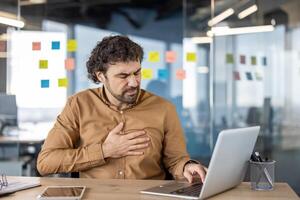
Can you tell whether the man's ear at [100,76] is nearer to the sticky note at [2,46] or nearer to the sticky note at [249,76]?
the sticky note at [249,76]

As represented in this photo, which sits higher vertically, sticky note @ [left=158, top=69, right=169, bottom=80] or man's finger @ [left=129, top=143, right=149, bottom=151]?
sticky note @ [left=158, top=69, right=169, bottom=80]

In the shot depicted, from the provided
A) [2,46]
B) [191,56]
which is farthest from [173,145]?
[2,46]

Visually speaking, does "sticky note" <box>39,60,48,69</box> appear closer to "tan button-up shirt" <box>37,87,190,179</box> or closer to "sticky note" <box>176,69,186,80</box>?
"sticky note" <box>176,69,186,80</box>

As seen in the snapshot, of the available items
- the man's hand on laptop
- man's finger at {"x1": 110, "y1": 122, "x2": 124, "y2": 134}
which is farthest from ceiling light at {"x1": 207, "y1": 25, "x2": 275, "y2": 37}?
the man's hand on laptop

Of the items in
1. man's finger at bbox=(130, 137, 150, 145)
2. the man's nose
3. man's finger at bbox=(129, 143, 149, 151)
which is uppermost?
the man's nose

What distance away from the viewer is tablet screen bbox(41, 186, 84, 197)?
1565mm

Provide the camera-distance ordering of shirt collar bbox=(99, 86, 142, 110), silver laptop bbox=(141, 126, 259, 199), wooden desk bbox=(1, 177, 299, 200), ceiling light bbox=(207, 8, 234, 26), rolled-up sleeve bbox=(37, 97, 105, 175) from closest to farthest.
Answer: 1. silver laptop bbox=(141, 126, 259, 199)
2. wooden desk bbox=(1, 177, 299, 200)
3. rolled-up sleeve bbox=(37, 97, 105, 175)
4. shirt collar bbox=(99, 86, 142, 110)
5. ceiling light bbox=(207, 8, 234, 26)

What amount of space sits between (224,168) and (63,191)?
571mm

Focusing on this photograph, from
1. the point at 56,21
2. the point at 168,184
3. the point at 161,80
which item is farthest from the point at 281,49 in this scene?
the point at 168,184

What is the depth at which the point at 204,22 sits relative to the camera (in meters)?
4.93

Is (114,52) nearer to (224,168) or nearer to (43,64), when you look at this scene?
(224,168)

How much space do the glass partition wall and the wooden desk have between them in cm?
314

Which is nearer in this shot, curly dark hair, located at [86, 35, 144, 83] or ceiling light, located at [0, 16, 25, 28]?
curly dark hair, located at [86, 35, 144, 83]

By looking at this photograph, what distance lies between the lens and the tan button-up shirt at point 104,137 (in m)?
1.99
